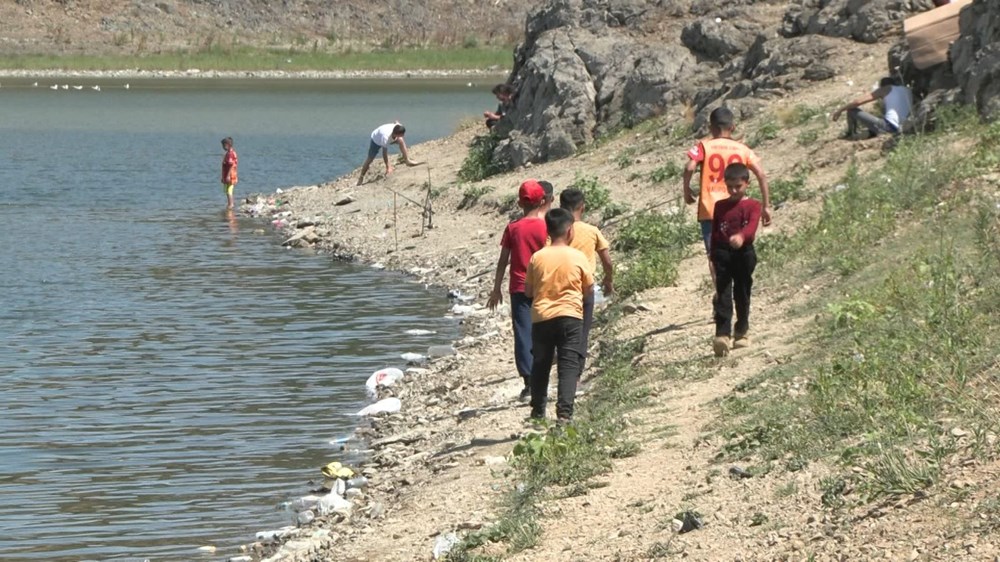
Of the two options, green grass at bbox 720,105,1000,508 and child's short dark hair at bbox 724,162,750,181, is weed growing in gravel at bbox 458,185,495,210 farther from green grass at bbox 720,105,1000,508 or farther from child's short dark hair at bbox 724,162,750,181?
child's short dark hair at bbox 724,162,750,181

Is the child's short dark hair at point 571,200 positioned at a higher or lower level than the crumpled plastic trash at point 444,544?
higher

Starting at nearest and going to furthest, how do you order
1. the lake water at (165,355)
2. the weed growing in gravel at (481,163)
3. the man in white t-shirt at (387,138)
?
the lake water at (165,355), the weed growing in gravel at (481,163), the man in white t-shirt at (387,138)

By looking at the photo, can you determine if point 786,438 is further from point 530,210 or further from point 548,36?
point 548,36

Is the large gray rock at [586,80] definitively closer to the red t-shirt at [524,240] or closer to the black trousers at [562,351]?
the red t-shirt at [524,240]

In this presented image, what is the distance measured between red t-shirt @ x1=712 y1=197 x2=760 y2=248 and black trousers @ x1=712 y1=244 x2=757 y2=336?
64mm

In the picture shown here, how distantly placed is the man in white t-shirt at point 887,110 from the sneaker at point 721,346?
7.71m

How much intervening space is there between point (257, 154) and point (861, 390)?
3670 cm

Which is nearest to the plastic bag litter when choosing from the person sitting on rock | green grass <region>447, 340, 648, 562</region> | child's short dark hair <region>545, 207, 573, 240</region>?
green grass <region>447, 340, 648, 562</region>

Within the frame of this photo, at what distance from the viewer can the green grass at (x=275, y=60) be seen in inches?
3322

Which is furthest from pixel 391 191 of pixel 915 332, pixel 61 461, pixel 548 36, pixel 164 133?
pixel 164 133

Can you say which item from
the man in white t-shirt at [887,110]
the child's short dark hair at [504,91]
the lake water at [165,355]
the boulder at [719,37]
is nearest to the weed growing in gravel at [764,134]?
the man in white t-shirt at [887,110]

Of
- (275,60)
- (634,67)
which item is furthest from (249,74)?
(634,67)

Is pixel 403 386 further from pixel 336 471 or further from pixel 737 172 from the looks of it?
pixel 737 172

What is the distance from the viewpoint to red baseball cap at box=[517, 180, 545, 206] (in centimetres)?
1123
